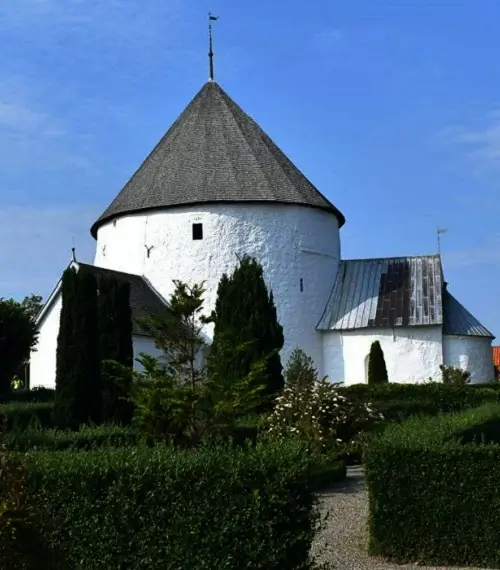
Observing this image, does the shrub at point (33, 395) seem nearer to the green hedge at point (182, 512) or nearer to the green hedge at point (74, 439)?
the green hedge at point (74, 439)

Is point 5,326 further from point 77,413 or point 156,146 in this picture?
point 156,146

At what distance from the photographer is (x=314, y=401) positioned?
14180 mm

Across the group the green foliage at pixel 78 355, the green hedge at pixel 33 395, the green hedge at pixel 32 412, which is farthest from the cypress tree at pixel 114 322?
Answer: the green hedge at pixel 33 395

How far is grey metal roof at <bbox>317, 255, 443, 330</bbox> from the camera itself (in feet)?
89.4

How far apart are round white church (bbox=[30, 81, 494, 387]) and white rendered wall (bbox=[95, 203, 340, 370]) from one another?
0.03m

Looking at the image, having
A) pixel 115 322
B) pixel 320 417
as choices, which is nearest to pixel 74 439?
pixel 320 417

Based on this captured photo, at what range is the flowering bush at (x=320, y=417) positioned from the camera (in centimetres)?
1384

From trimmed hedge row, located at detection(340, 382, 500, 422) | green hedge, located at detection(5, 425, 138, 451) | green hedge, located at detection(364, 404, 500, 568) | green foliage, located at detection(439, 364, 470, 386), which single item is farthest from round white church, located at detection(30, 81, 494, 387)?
green hedge, located at detection(364, 404, 500, 568)

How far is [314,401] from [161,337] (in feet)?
10.4

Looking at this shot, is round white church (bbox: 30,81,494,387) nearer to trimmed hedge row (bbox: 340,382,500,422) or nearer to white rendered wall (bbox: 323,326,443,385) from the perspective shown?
white rendered wall (bbox: 323,326,443,385)

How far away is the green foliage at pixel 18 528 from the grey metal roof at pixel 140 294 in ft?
62.5

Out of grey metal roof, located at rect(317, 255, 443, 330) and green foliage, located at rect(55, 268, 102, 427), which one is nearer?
green foliage, located at rect(55, 268, 102, 427)

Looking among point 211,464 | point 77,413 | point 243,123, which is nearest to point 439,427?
point 211,464

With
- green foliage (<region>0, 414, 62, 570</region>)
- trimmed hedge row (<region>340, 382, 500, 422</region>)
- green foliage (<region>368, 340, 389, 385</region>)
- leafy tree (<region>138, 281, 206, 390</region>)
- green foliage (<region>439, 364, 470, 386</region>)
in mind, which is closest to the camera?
green foliage (<region>0, 414, 62, 570</region>)
